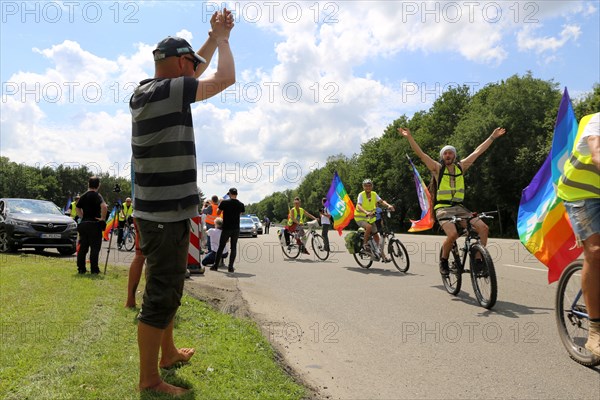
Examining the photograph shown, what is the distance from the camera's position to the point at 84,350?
3.94 metres

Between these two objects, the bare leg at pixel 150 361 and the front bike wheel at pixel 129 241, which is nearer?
the bare leg at pixel 150 361

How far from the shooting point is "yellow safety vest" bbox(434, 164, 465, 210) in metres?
7.80

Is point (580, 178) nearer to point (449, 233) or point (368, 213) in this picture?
point (449, 233)

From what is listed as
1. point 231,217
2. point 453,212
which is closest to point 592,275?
point 453,212

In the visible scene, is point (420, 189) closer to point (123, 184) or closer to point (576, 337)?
point (576, 337)

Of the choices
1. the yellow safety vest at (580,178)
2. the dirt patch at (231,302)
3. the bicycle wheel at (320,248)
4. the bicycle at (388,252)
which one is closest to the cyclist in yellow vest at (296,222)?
the bicycle wheel at (320,248)

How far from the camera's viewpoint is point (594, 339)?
4086 millimetres

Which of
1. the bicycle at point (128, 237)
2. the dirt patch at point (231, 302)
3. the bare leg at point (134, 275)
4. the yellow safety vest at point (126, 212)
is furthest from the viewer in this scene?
the bicycle at point (128, 237)

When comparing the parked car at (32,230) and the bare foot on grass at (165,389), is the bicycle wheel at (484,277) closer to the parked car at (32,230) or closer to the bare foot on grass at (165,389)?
the bare foot on grass at (165,389)

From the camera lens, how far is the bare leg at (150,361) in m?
3.13

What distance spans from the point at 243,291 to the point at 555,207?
529 centimetres

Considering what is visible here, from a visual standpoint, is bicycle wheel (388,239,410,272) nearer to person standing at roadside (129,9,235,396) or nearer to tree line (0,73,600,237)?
person standing at roadside (129,9,235,396)

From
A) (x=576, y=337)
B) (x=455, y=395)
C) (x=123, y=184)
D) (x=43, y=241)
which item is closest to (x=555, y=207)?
(x=576, y=337)

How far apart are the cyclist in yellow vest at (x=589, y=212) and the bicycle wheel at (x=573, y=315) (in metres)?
0.22
